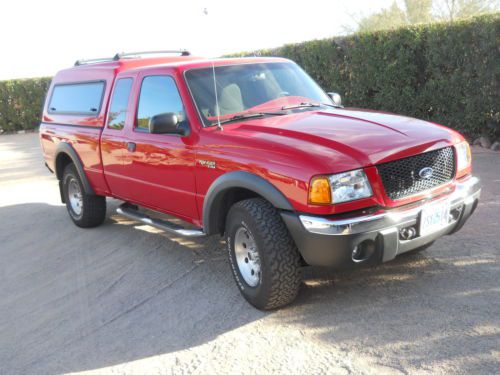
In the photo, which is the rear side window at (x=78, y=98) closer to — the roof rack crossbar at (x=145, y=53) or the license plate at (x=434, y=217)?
the roof rack crossbar at (x=145, y=53)

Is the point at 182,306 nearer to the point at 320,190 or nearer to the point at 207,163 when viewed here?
the point at 207,163

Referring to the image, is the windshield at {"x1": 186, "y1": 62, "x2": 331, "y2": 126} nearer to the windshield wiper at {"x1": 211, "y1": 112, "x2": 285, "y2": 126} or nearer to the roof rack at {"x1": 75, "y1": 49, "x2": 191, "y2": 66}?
the windshield wiper at {"x1": 211, "y1": 112, "x2": 285, "y2": 126}

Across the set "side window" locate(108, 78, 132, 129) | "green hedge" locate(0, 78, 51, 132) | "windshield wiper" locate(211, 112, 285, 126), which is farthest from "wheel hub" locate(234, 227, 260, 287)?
"green hedge" locate(0, 78, 51, 132)

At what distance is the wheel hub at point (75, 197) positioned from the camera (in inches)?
273

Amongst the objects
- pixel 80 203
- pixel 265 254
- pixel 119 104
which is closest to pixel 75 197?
pixel 80 203

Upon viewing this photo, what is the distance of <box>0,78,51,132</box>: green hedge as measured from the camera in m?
21.5

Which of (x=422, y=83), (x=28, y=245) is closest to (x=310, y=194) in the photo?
(x=28, y=245)

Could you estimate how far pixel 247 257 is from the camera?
4.21 meters

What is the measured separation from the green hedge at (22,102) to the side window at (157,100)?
17.9 m

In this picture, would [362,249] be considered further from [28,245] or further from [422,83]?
[422,83]

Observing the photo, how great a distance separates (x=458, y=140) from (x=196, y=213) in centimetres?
225

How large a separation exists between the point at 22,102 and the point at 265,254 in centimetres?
2060

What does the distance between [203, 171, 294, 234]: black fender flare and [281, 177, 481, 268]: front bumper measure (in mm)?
122

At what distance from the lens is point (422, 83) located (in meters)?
10.1
